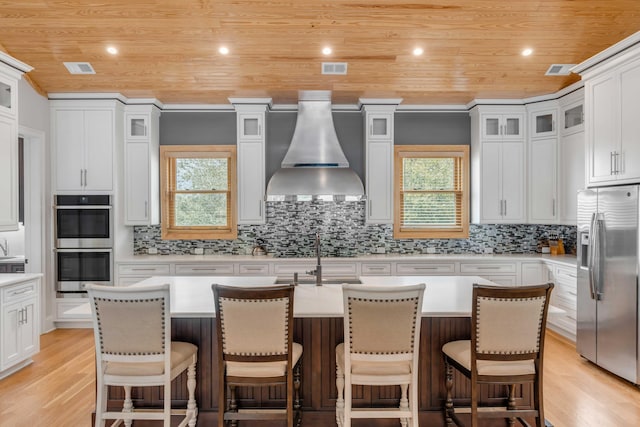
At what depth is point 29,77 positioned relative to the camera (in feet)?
15.7

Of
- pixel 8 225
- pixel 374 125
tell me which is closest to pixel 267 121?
pixel 374 125

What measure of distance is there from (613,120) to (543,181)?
174cm

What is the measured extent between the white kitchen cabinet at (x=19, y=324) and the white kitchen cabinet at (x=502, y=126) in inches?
211

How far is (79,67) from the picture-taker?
4.62 meters

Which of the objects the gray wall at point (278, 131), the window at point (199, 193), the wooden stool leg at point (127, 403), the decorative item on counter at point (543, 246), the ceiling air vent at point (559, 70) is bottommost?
the wooden stool leg at point (127, 403)

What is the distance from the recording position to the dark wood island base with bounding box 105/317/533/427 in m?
2.72

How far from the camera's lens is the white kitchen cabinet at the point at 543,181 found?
530 centimetres

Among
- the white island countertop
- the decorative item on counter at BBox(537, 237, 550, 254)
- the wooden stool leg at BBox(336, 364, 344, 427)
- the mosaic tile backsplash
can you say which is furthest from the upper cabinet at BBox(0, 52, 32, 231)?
the decorative item on counter at BBox(537, 237, 550, 254)

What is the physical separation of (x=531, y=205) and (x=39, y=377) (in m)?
5.67

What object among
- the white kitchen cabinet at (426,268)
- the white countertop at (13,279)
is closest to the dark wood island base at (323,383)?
the white countertop at (13,279)

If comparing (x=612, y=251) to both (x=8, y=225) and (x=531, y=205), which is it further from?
(x=8, y=225)

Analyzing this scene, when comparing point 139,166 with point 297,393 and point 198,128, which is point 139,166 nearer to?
point 198,128

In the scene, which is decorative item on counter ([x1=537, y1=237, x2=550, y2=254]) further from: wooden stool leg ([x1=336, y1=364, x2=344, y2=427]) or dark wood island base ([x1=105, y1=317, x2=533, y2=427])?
wooden stool leg ([x1=336, y1=364, x2=344, y2=427])

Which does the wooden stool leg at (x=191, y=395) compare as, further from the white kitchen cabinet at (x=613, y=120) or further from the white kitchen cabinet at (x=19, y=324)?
the white kitchen cabinet at (x=613, y=120)
